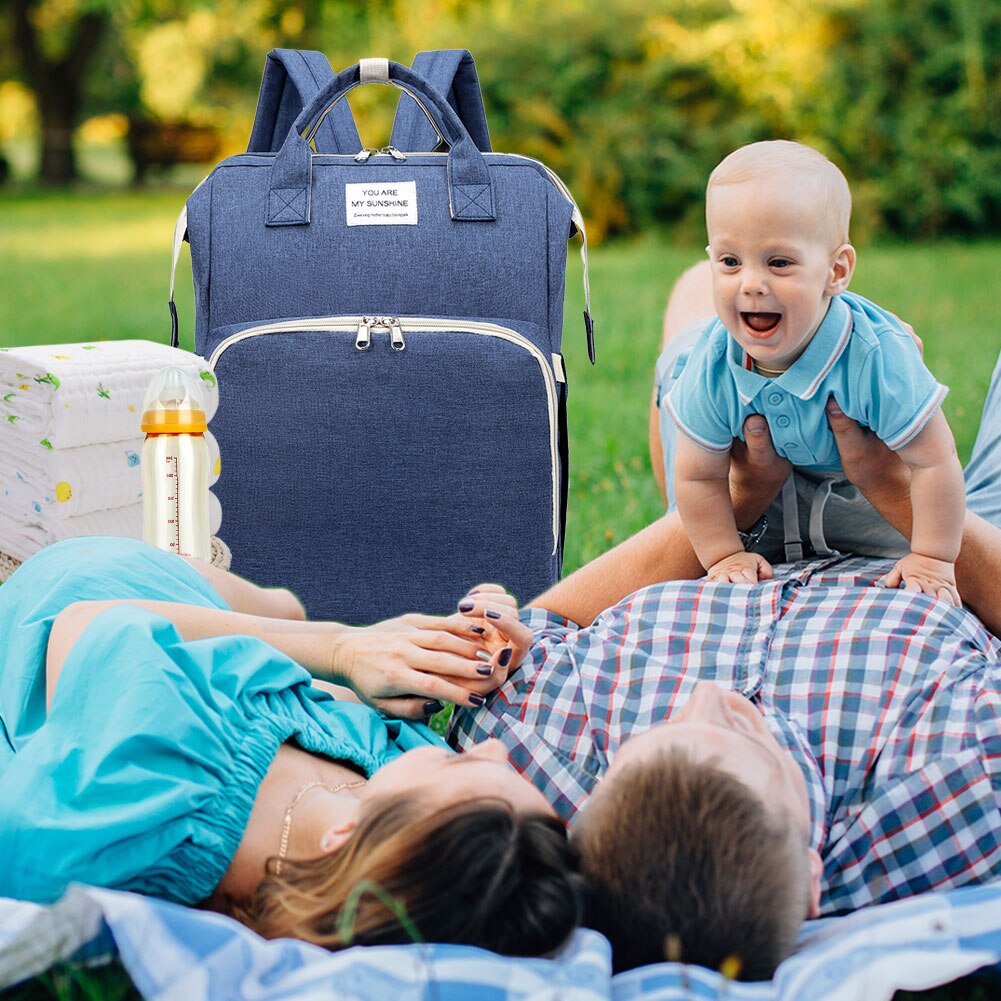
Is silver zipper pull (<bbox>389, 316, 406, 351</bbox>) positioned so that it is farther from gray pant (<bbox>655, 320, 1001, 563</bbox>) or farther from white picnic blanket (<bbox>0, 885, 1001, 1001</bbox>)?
white picnic blanket (<bbox>0, 885, 1001, 1001</bbox>)

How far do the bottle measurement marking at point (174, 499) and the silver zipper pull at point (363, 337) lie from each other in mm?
549

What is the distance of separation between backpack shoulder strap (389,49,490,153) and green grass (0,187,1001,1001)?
1249 mm

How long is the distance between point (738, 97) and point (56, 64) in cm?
1767

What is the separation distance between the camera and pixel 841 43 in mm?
11523

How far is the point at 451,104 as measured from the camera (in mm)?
3738

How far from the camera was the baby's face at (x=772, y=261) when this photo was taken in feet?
7.85

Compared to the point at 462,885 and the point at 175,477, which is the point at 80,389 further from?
the point at 462,885

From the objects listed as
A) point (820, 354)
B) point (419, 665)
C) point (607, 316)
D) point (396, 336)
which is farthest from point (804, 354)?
point (607, 316)

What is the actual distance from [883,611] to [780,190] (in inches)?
30.3

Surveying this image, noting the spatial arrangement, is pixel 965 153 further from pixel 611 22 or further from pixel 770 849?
pixel 770 849

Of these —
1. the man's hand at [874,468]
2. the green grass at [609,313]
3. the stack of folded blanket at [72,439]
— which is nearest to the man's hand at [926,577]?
the man's hand at [874,468]

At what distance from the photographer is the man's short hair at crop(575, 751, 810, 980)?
1.63 m

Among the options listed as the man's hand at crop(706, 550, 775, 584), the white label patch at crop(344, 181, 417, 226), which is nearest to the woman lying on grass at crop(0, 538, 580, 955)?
the man's hand at crop(706, 550, 775, 584)

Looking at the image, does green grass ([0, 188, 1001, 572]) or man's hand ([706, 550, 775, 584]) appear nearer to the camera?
man's hand ([706, 550, 775, 584])
